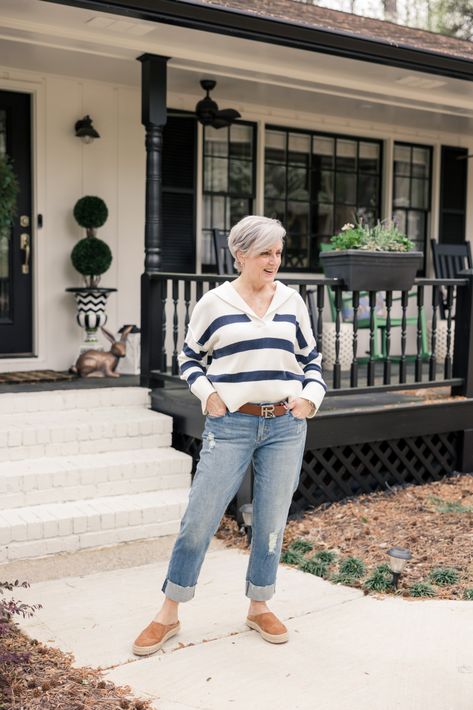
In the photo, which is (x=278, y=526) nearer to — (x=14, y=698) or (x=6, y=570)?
(x=14, y=698)

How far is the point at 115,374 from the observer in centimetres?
643

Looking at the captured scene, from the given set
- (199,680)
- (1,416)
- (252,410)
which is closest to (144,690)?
(199,680)

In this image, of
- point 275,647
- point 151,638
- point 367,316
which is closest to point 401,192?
point 367,316

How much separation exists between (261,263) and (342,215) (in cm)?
554

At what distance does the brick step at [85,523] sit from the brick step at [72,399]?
3.03 feet

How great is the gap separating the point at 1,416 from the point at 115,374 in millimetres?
1394

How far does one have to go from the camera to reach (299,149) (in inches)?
314

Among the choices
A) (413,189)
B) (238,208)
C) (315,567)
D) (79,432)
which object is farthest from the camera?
(413,189)

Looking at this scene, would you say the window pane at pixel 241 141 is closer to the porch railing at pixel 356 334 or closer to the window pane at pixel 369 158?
the window pane at pixel 369 158

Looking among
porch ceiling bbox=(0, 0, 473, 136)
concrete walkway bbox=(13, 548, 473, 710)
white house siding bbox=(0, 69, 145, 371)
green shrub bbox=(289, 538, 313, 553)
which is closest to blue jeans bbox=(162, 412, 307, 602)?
concrete walkway bbox=(13, 548, 473, 710)

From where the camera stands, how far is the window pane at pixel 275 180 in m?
7.82

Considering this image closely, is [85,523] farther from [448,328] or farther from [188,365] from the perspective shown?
[448,328]

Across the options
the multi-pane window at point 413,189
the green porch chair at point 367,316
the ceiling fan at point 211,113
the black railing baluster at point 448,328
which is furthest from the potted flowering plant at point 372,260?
the multi-pane window at point 413,189

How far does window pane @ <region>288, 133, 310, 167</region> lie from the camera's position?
7910mm
